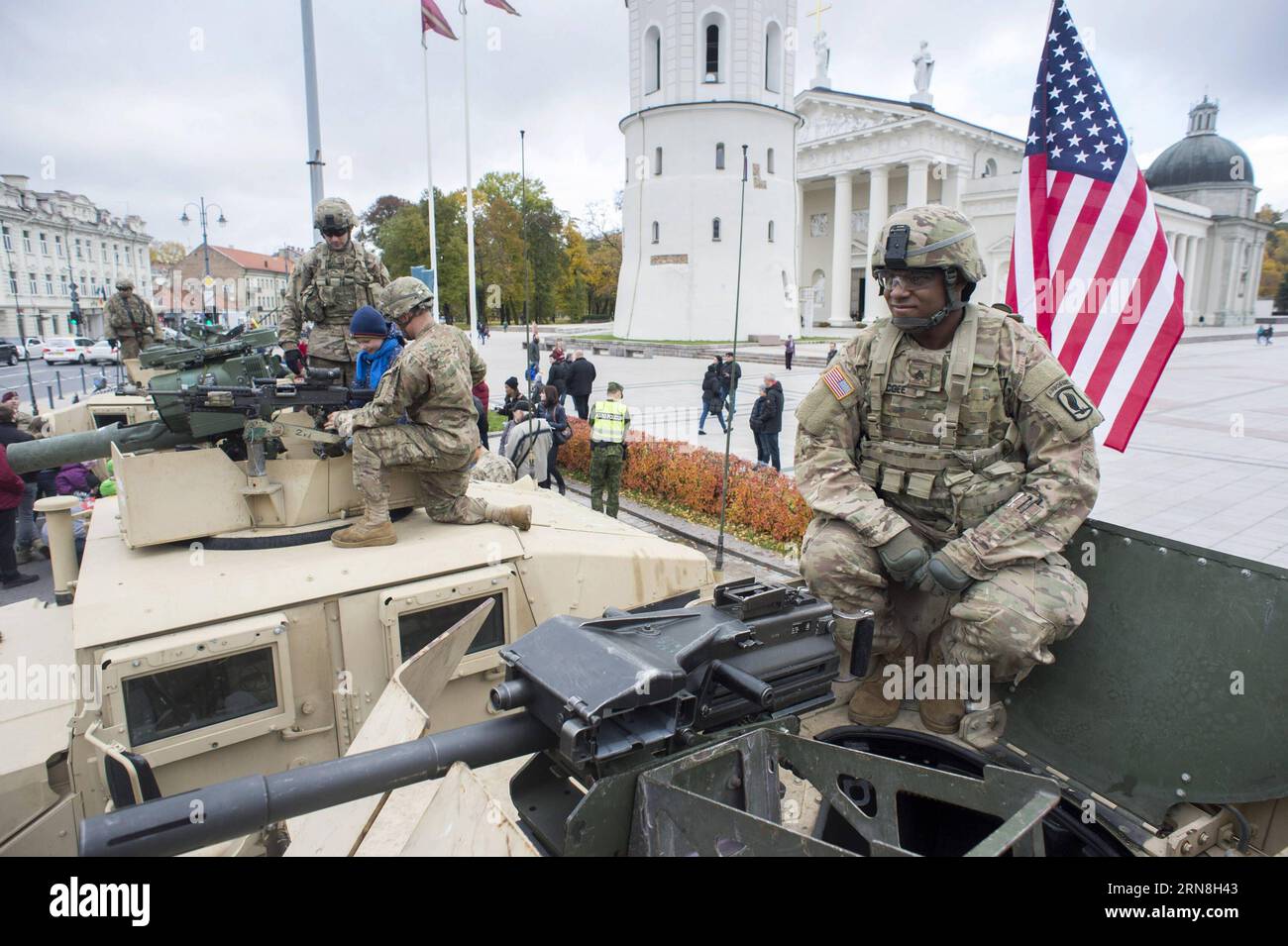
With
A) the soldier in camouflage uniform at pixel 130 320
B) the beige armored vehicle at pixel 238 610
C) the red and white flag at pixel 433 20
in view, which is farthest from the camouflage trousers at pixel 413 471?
the red and white flag at pixel 433 20

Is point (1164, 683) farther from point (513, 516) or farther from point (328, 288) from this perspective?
point (328, 288)

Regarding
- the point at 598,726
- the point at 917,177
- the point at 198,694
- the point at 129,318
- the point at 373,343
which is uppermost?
the point at 917,177

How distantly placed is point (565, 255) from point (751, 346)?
3213 cm

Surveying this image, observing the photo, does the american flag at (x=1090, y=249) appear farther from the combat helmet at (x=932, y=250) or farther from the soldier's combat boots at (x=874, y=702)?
the soldier's combat boots at (x=874, y=702)

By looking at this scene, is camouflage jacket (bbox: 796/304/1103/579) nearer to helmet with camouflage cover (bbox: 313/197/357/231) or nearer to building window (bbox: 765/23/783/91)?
helmet with camouflage cover (bbox: 313/197/357/231)

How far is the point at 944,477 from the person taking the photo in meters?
3.24

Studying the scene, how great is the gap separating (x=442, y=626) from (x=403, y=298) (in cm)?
199

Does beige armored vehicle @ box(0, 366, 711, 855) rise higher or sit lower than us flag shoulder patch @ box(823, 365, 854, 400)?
lower

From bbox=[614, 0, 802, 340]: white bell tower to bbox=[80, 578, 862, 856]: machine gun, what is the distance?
3666 centimetres

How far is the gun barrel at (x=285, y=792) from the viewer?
5.53 feet

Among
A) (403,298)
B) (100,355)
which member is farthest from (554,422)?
(100,355)

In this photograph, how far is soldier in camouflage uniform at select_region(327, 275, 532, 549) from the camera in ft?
15.0

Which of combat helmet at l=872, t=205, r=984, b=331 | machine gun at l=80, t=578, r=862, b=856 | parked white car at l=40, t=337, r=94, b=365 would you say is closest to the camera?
machine gun at l=80, t=578, r=862, b=856

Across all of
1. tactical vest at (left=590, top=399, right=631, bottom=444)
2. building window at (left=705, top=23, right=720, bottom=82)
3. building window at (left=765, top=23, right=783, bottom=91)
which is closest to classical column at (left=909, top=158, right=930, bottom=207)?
building window at (left=765, top=23, right=783, bottom=91)
